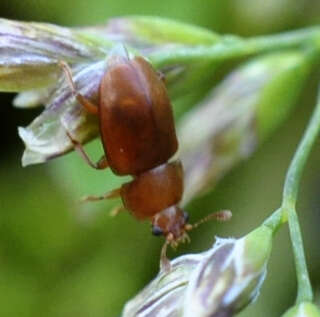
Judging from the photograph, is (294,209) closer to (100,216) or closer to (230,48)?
(230,48)

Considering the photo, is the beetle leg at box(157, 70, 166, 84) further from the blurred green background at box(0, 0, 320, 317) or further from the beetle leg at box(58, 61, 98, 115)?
the blurred green background at box(0, 0, 320, 317)

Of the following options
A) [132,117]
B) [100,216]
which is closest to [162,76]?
[132,117]

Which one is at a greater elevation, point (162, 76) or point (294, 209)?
point (162, 76)

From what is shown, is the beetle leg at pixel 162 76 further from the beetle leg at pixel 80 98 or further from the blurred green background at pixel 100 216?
the blurred green background at pixel 100 216

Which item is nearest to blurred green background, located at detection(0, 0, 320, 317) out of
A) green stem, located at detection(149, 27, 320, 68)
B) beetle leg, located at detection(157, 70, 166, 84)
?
green stem, located at detection(149, 27, 320, 68)

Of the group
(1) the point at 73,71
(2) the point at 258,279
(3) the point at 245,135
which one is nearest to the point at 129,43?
(1) the point at 73,71
